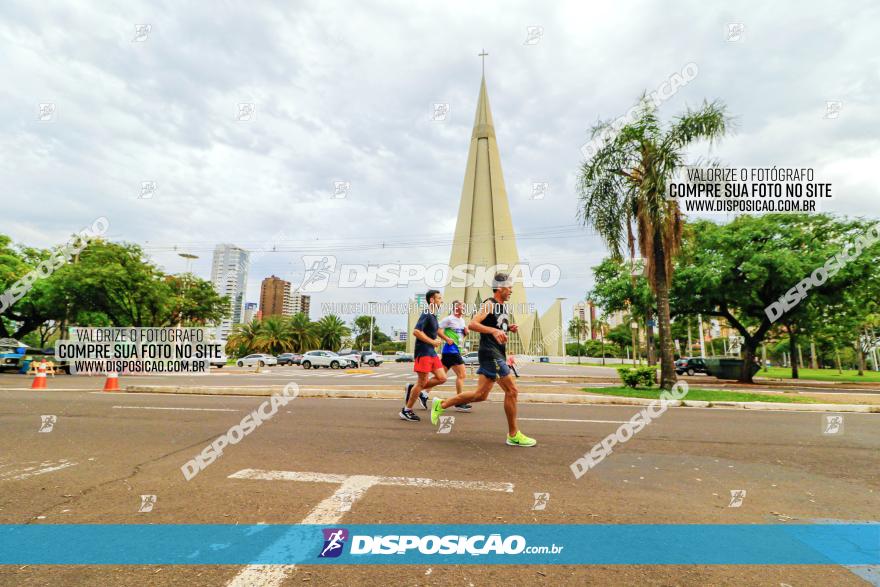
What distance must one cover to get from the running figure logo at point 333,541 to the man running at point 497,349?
8.20 ft

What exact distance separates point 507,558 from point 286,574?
111 centimetres

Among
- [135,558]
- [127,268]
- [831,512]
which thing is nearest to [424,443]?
[135,558]

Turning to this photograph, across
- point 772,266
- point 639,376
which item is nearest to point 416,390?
point 639,376

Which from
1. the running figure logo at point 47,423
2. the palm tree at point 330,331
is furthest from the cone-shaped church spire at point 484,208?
the running figure logo at point 47,423

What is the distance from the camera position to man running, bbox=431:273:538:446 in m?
4.73

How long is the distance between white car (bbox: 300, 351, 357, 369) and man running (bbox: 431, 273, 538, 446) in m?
29.7

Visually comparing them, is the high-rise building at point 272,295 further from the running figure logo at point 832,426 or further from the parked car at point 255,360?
the running figure logo at point 832,426

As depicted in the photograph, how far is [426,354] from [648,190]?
29.1 feet

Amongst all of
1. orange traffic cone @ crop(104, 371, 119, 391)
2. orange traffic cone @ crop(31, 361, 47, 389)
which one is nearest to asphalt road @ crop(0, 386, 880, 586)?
orange traffic cone @ crop(104, 371, 119, 391)

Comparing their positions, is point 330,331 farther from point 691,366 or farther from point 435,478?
point 435,478

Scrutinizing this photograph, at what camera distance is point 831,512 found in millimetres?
2945

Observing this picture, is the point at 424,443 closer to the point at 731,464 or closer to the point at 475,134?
the point at 731,464

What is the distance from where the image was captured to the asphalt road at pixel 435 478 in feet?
6.72

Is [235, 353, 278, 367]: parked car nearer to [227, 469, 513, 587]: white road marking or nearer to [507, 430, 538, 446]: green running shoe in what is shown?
[507, 430, 538, 446]: green running shoe
